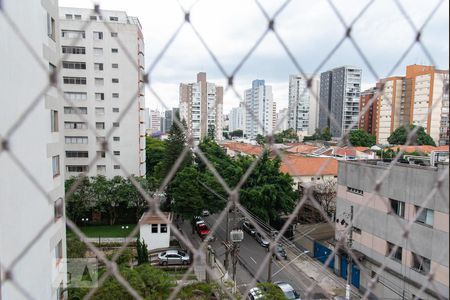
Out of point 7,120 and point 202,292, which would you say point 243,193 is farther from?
point 7,120

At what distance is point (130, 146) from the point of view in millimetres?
7406

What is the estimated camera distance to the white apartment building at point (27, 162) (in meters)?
1.22

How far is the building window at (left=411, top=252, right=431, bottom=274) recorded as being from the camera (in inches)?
129

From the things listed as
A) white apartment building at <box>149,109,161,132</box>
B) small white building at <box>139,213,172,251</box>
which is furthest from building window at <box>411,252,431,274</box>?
small white building at <box>139,213,172,251</box>

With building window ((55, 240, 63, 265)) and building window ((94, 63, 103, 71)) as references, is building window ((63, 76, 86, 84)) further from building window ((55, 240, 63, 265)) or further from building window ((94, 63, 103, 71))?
building window ((55, 240, 63, 265))

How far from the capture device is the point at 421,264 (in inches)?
131

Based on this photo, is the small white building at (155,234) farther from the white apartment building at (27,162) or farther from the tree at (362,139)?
the tree at (362,139)

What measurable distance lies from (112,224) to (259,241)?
109 inches

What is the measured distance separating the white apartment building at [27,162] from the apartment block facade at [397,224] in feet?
7.20

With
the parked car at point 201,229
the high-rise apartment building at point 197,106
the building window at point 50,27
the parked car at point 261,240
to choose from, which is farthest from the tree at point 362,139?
the building window at point 50,27

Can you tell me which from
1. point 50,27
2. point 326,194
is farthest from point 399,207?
point 50,27

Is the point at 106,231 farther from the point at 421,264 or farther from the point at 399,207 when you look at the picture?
the point at 421,264

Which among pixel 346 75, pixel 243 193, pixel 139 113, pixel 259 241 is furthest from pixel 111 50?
pixel 346 75

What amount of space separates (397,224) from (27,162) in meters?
3.20
